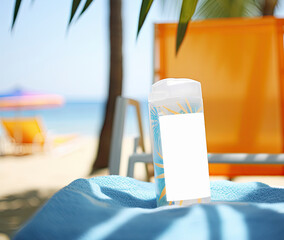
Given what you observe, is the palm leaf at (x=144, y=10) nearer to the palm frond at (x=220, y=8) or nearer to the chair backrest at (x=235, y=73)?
the chair backrest at (x=235, y=73)

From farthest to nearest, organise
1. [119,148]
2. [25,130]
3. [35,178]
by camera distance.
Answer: [25,130]
[35,178]
[119,148]

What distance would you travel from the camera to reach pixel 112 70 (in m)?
4.40

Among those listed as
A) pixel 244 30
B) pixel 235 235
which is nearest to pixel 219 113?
pixel 244 30

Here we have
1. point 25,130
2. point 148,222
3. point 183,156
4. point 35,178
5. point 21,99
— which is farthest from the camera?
point 21,99

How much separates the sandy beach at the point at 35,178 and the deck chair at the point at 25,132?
0.89ft

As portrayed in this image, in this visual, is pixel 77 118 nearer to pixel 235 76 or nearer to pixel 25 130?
pixel 25 130

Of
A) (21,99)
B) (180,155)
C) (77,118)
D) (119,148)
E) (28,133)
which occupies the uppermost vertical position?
(180,155)

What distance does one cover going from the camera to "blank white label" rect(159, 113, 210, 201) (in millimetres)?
638

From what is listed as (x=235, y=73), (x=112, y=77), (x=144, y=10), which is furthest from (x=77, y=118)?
(x=144, y=10)

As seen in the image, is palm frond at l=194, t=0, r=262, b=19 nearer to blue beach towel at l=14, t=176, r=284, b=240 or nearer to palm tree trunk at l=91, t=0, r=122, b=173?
palm tree trunk at l=91, t=0, r=122, b=173

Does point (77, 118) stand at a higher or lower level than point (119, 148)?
lower

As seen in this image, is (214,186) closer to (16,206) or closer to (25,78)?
(16,206)

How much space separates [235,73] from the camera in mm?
1945

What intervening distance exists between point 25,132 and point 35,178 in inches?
88.1
